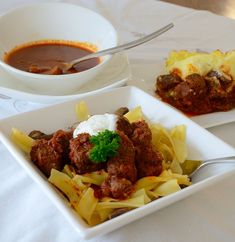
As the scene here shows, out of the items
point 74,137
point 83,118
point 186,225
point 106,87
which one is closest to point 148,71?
point 106,87

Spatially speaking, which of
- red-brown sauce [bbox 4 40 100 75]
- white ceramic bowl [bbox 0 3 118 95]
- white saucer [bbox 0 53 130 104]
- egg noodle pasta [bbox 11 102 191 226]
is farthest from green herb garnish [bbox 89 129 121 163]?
white ceramic bowl [bbox 0 3 118 95]

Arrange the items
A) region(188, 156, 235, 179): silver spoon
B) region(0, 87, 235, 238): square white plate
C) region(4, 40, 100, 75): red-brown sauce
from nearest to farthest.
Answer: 1. region(0, 87, 235, 238): square white plate
2. region(188, 156, 235, 179): silver spoon
3. region(4, 40, 100, 75): red-brown sauce

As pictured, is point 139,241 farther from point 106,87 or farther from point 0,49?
point 0,49

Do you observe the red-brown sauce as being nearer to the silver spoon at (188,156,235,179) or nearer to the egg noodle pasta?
the egg noodle pasta

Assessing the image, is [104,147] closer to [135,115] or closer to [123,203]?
[123,203]

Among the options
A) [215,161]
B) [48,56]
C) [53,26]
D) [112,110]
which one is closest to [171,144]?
[215,161]
